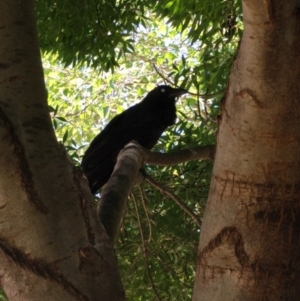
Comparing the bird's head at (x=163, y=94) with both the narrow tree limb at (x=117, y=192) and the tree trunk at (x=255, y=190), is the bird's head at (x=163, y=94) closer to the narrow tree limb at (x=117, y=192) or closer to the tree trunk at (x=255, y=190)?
the narrow tree limb at (x=117, y=192)

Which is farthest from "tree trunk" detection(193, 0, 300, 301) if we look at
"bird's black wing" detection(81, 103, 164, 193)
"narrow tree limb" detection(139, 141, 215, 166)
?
"bird's black wing" detection(81, 103, 164, 193)

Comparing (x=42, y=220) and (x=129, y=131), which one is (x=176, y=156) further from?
(x=129, y=131)

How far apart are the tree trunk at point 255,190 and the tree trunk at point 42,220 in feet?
0.50

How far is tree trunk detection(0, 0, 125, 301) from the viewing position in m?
0.89

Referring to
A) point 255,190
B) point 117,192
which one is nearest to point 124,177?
point 117,192

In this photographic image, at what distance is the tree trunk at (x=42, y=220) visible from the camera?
0.89 meters

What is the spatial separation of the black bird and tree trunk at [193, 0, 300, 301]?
159 cm

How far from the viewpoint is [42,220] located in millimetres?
904

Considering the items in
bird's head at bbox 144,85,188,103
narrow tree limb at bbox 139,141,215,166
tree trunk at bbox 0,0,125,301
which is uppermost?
bird's head at bbox 144,85,188,103

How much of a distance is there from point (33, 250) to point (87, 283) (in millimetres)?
85

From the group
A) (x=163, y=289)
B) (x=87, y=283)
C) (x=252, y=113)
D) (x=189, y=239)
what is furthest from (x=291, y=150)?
(x=163, y=289)

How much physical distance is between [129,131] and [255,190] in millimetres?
1847

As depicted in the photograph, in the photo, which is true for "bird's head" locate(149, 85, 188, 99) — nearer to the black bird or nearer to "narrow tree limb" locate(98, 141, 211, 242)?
the black bird

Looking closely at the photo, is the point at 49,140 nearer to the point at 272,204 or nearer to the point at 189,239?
the point at 272,204
